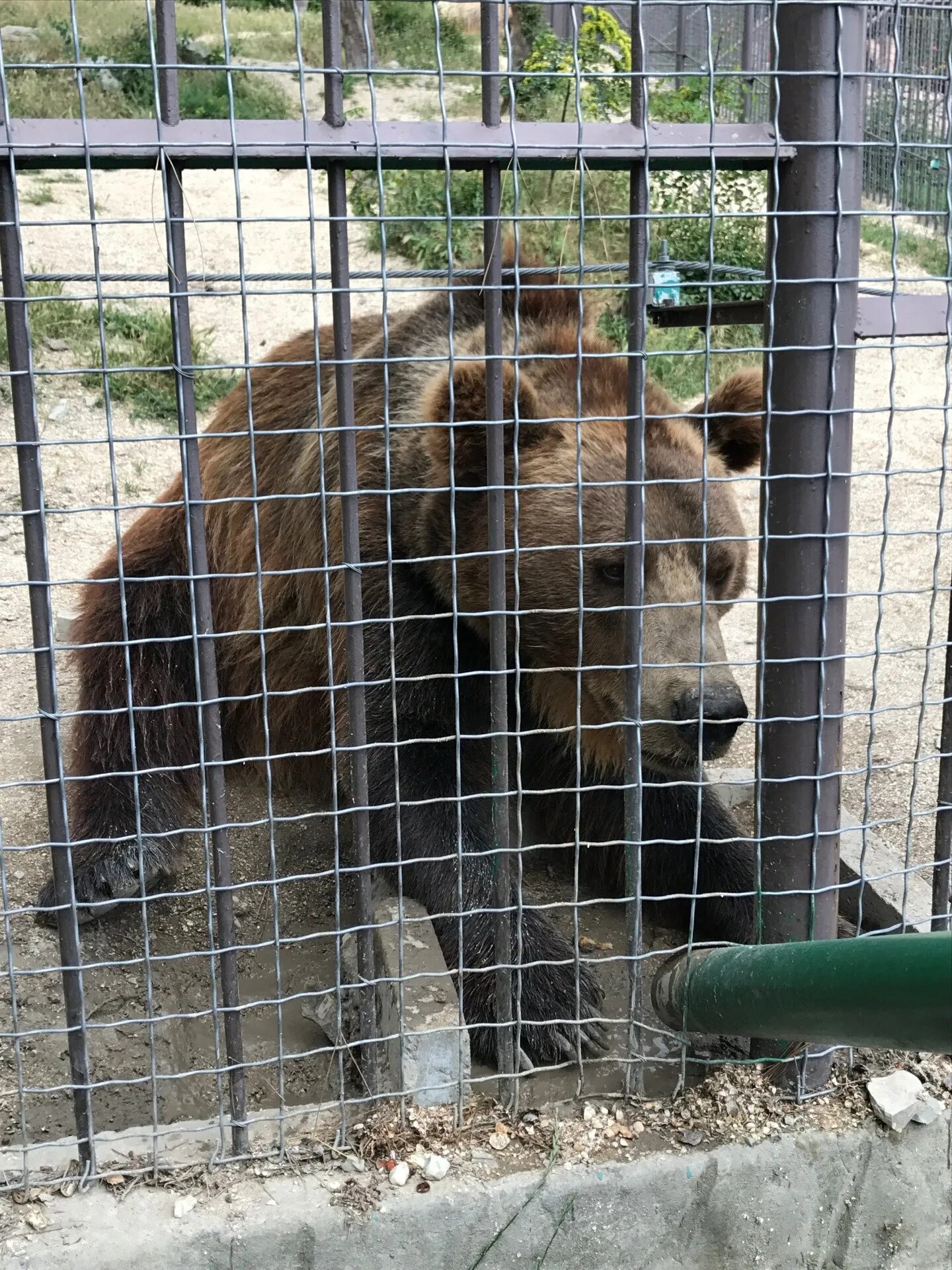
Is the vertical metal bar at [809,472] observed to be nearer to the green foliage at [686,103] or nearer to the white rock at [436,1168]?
the white rock at [436,1168]

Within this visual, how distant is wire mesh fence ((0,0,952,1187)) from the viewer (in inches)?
82.7

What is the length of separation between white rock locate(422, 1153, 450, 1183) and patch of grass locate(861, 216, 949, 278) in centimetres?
1049

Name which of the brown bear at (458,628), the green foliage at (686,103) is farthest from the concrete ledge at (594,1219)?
the green foliage at (686,103)

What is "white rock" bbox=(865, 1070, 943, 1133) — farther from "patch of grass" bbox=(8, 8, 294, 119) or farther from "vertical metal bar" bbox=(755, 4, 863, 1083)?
"patch of grass" bbox=(8, 8, 294, 119)

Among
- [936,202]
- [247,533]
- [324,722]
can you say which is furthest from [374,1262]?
[936,202]

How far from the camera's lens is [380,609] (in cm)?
346

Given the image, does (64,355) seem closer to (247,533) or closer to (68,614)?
(68,614)

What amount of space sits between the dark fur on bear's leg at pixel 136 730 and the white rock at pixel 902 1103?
2.17 m

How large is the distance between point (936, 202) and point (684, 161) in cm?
1296

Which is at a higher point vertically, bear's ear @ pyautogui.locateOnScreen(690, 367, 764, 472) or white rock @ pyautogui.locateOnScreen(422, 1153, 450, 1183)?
bear's ear @ pyautogui.locateOnScreen(690, 367, 764, 472)

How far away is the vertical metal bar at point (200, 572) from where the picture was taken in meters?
1.95

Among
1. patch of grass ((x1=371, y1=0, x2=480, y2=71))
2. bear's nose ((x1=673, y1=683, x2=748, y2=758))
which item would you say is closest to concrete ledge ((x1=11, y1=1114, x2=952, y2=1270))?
bear's nose ((x1=673, y1=683, x2=748, y2=758))

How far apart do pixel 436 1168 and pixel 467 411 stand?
1517 millimetres

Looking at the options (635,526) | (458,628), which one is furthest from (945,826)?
(458,628)
